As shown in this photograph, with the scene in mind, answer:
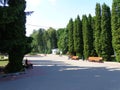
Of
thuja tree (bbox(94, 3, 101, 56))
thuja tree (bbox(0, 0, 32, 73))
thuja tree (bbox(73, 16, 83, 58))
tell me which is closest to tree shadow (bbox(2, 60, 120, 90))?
thuja tree (bbox(0, 0, 32, 73))

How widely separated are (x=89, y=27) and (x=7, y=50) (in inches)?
1333

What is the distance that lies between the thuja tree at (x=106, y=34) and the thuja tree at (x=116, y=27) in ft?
12.9

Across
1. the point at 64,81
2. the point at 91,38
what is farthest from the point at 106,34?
the point at 64,81

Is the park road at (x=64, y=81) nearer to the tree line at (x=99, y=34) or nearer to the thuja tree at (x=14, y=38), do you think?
the thuja tree at (x=14, y=38)

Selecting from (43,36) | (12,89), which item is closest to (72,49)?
(12,89)

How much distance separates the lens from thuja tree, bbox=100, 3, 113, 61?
155 feet

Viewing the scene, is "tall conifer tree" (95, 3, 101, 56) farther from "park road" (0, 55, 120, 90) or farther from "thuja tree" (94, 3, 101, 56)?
"park road" (0, 55, 120, 90)

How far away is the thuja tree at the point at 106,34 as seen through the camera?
4734 centimetres

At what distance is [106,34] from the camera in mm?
48156

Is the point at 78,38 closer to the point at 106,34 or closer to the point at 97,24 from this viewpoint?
the point at 97,24

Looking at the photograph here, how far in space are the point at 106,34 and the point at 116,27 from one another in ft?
16.2

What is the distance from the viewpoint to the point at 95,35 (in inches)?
2048

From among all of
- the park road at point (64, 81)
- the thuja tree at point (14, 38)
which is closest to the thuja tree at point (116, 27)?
the park road at point (64, 81)

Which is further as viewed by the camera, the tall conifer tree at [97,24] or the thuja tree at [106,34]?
the tall conifer tree at [97,24]
